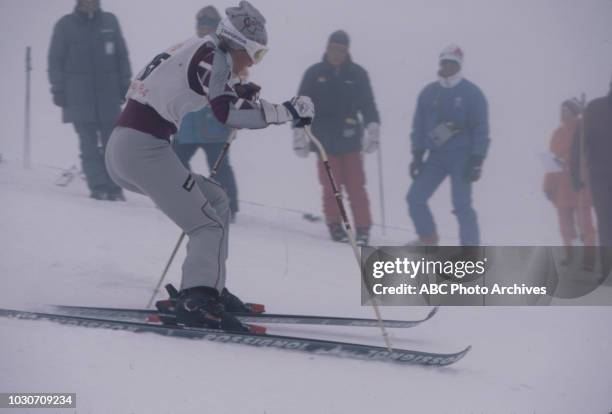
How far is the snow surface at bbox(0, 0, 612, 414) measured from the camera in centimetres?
266

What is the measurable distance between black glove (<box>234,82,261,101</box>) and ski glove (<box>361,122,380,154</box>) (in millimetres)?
2412

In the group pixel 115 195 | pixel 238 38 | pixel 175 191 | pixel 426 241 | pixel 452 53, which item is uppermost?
pixel 452 53

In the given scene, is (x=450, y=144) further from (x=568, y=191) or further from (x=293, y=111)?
(x=293, y=111)

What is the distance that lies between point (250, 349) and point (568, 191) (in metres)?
3.78

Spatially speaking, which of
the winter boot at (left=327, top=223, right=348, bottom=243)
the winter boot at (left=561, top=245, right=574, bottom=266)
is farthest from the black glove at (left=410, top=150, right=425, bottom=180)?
the winter boot at (left=561, top=245, right=574, bottom=266)

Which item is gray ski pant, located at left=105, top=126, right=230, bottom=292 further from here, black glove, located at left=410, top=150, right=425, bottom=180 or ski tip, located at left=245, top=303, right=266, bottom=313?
black glove, located at left=410, top=150, right=425, bottom=180

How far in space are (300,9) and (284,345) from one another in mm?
3909

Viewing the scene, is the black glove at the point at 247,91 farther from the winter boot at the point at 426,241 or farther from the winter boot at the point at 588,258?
the winter boot at the point at 588,258

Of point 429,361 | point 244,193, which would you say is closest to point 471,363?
point 429,361

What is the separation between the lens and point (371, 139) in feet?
17.9

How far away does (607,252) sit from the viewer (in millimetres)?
5078

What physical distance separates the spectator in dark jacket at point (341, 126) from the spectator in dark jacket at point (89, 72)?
5.01 ft

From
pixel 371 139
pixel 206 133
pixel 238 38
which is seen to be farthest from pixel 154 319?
pixel 371 139

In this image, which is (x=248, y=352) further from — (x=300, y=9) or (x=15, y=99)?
(x=15, y=99)
